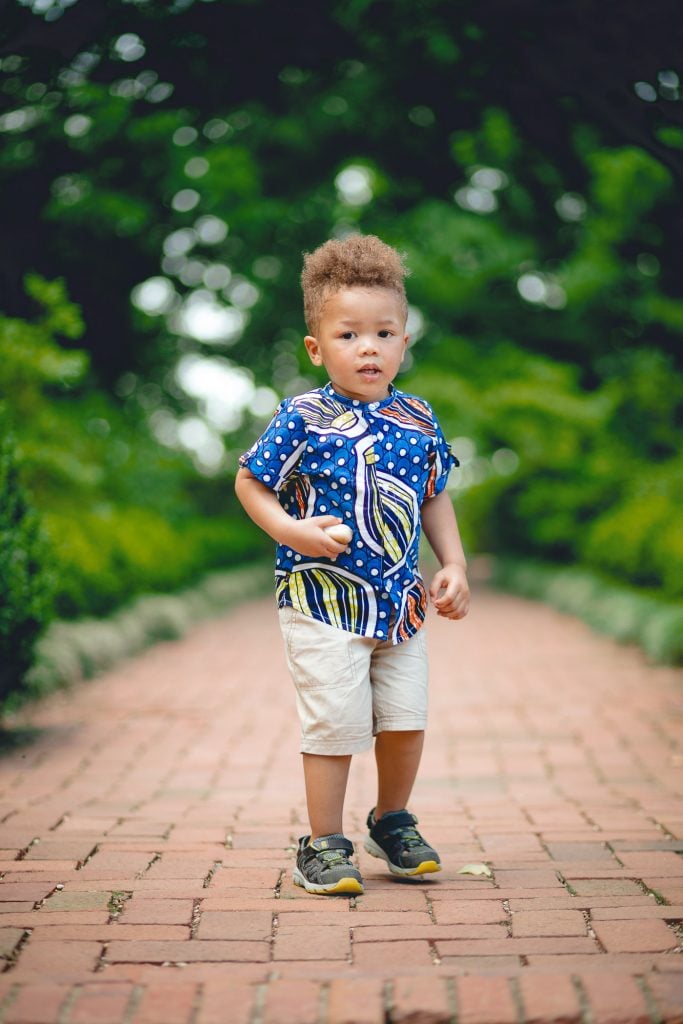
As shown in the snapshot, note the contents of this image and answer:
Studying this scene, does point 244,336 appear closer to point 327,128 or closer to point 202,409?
point 202,409

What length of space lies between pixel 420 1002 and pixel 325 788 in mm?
835

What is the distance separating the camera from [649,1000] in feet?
6.19

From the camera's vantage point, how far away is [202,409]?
1888 cm

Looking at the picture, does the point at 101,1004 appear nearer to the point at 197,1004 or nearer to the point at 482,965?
the point at 197,1004

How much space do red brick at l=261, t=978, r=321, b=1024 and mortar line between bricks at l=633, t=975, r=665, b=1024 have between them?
58cm

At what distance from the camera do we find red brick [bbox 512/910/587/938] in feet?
7.72

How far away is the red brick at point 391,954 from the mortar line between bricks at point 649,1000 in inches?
16.6

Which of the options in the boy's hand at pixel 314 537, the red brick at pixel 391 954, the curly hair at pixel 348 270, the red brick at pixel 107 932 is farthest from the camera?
the curly hair at pixel 348 270

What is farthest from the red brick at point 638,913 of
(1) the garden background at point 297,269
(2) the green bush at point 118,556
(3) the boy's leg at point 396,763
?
(2) the green bush at point 118,556

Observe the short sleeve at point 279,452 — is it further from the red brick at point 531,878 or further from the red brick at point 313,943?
the red brick at point 531,878

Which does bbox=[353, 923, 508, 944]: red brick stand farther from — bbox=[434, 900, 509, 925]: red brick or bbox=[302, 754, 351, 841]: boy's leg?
bbox=[302, 754, 351, 841]: boy's leg

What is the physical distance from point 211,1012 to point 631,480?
1145 cm

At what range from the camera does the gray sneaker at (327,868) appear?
8.57ft

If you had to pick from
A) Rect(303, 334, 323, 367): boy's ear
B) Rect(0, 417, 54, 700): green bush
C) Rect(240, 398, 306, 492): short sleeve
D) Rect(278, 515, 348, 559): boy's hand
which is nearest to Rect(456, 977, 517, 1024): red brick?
Rect(278, 515, 348, 559): boy's hand
